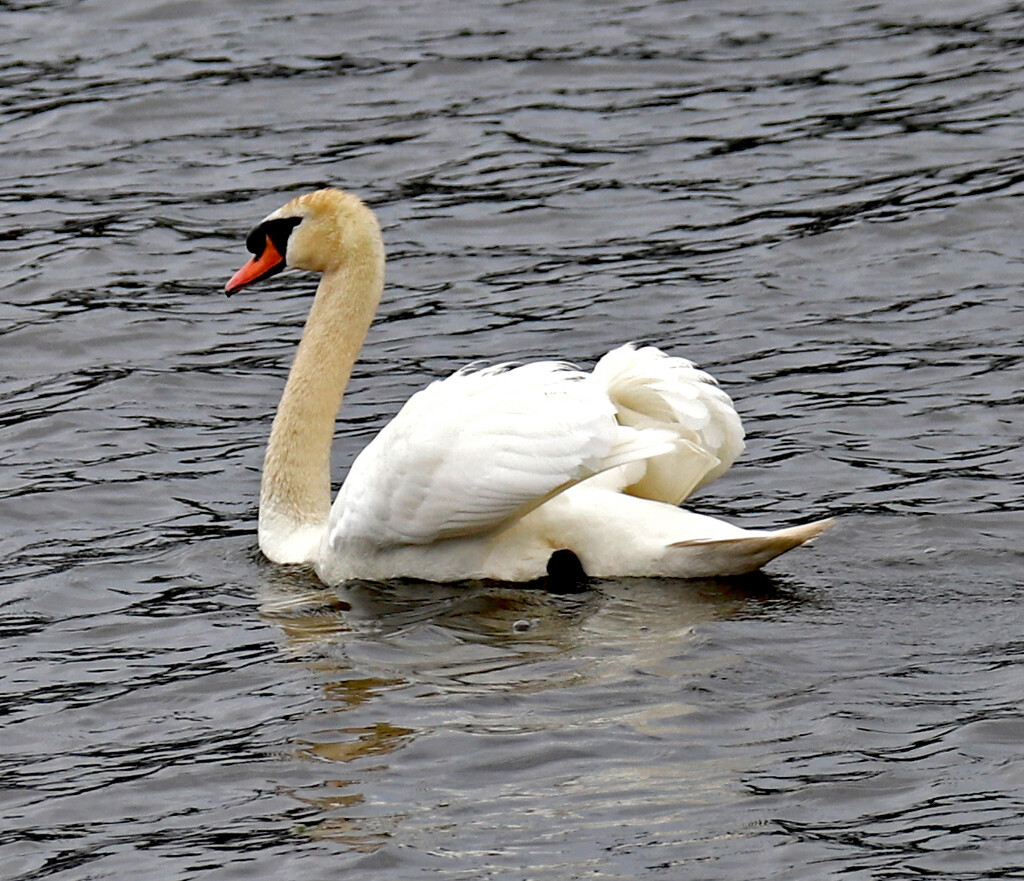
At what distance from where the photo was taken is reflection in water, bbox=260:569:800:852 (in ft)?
20.5


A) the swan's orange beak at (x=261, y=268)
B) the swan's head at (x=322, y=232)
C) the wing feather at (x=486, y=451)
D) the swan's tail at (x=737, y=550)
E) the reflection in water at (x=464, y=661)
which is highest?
the swan's head at (x=322, y=232)

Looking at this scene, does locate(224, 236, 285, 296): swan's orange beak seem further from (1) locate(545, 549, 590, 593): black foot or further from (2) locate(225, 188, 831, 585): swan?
(1) locate(545, 549, 590, 593): black foot

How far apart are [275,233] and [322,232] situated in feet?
0.72

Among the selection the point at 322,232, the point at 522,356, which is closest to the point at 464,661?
the point at 322,232

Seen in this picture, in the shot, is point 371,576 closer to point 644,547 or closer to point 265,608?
point 265,608

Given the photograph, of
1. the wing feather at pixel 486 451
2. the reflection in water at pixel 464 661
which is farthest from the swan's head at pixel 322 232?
the reflection in water at pixel 464 661

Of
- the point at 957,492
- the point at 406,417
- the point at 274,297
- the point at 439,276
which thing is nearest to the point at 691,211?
the point at 439,276

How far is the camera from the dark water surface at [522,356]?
6.04 m

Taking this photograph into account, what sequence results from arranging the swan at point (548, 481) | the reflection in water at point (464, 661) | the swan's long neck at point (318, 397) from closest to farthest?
the reflection in water at point (464, 661) < the swan at point (548, 481) < the swan's long neck at point (318, 397)

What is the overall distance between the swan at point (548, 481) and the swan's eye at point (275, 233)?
4.21 feet

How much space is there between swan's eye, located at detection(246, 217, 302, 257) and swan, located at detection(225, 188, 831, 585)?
128 centimetres

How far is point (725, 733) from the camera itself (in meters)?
6.37

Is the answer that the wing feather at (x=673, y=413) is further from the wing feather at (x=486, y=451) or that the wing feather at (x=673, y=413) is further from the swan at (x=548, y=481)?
the wing feather at (x=486, y=451)

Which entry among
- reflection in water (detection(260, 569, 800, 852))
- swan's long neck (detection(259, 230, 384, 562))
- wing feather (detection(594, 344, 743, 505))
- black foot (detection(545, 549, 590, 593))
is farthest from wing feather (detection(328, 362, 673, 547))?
swan's long neck (detection(259, 230, 384, 562))
